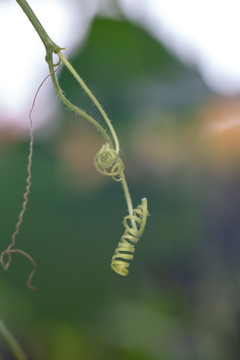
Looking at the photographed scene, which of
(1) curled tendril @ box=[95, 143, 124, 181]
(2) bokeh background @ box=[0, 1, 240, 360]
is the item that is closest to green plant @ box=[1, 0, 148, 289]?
(1) curled tendril @ box=[95, 143, 124, 181]

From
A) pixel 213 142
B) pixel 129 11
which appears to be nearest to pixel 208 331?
pixel 213 142

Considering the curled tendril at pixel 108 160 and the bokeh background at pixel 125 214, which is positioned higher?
the bokeh background at pixel 125 214

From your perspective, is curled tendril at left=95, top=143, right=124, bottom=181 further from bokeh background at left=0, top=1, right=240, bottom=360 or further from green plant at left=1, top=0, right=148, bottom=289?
bokeh background at left=0, top=1, right=240, bottom=360

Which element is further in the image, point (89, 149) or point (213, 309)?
point (89, 149)

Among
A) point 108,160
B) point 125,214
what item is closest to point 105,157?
point 108,160

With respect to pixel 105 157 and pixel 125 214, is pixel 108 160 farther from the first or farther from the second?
pixel 125 214

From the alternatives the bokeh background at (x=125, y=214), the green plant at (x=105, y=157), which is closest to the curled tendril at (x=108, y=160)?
the green plant at (x=105, y=157)

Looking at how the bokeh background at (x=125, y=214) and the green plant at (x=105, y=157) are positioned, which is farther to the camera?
the bokeh background at (x=125, y=214)

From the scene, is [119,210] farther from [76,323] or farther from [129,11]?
[129,11]

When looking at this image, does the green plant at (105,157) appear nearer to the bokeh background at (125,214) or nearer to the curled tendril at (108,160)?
the curled tendril at (108,160)
